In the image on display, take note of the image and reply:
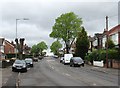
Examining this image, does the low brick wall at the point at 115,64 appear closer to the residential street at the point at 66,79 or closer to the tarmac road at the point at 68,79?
the residential street at the point at 66,79

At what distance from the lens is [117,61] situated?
45.3 m

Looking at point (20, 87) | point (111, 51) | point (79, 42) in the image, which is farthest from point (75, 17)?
point (20, 87)

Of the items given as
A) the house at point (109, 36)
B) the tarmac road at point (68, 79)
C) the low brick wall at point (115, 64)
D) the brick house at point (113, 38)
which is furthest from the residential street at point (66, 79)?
the house at point (109, 36)

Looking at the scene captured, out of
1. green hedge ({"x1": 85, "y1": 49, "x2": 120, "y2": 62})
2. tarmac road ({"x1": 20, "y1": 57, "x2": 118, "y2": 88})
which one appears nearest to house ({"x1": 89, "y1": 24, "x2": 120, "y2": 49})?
green hedge ({"x1": 85, "y1": 49, "x2": 120, "y2": 62})

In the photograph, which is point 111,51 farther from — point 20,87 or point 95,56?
point 20,87

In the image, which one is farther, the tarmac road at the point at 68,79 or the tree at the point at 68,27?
the tree at the point at 68,27

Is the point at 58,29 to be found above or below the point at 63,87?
above

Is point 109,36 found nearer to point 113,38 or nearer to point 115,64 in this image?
point 113,38

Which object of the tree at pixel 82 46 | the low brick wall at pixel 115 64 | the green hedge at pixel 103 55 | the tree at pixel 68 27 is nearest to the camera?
the low brick wall at pixel 115 64

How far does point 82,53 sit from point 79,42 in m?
2.85

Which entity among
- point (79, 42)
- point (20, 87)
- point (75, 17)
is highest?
point (75, 17)

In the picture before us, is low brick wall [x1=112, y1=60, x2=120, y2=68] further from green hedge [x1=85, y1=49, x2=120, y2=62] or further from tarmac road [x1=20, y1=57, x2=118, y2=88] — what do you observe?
tarmac road [x1=20, y1=57, x2=118, y2=88]

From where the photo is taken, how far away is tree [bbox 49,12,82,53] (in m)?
97.4

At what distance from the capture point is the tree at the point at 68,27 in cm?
9738
